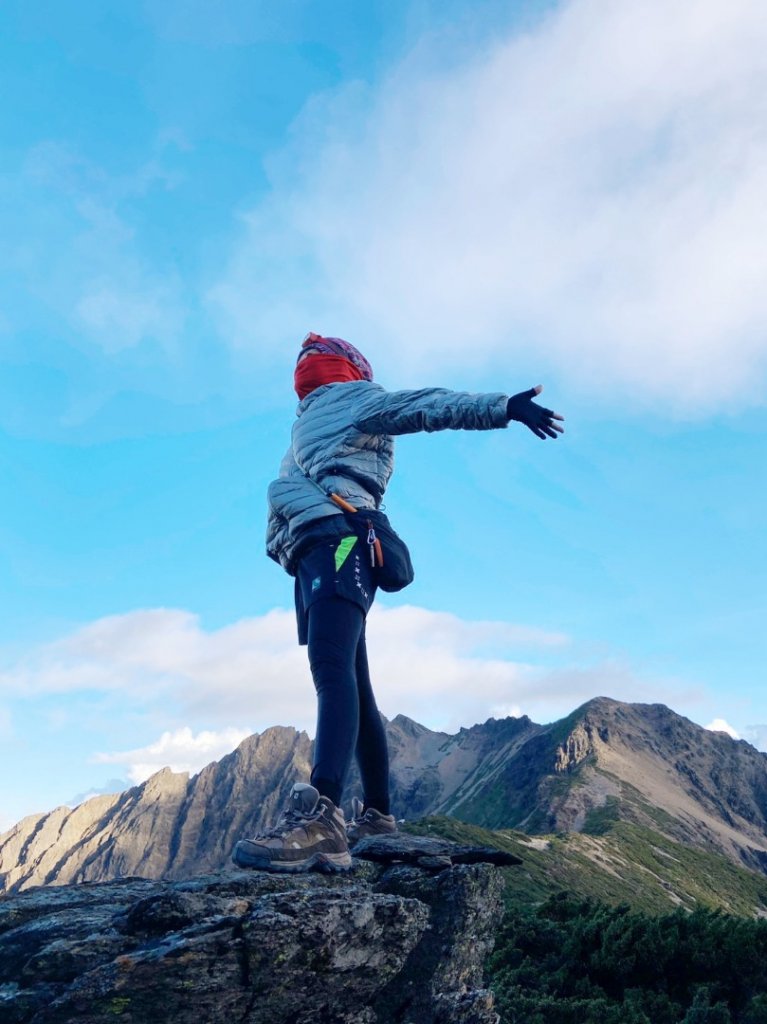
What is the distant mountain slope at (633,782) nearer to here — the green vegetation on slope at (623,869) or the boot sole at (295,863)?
the green vegetation on slope at (623,869)

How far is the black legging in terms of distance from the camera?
512 cm

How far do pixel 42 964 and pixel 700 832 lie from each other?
412 ft

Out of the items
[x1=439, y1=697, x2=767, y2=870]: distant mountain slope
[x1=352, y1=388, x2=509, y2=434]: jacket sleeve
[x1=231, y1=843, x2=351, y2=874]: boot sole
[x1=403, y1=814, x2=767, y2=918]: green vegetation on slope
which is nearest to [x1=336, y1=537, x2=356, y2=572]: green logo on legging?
[x1=352, y1=388, x2=509, y2=434]: jacket sleeve

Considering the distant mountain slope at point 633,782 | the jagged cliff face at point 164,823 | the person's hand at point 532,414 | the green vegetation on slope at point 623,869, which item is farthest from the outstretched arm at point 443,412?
the jagged cliff face at point 164,823

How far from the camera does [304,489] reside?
5.98m

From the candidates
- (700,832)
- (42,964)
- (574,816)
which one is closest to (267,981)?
(42,964)

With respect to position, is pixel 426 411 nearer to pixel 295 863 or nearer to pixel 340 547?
pixel 340 547

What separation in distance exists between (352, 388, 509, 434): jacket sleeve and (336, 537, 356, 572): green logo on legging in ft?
2.87

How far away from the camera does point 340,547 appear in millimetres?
5688

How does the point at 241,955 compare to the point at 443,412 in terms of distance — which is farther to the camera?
the point at 443,412

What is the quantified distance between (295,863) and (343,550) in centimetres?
211

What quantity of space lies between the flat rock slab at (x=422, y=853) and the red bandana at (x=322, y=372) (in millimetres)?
3623

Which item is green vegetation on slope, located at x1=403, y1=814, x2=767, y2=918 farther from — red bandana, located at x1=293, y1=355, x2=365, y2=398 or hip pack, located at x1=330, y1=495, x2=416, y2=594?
red bandana, located at x1=293, y1=355, x2=365, y2=398

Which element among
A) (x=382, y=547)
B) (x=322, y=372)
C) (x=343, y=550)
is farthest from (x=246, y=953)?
(x=322, y=372)
